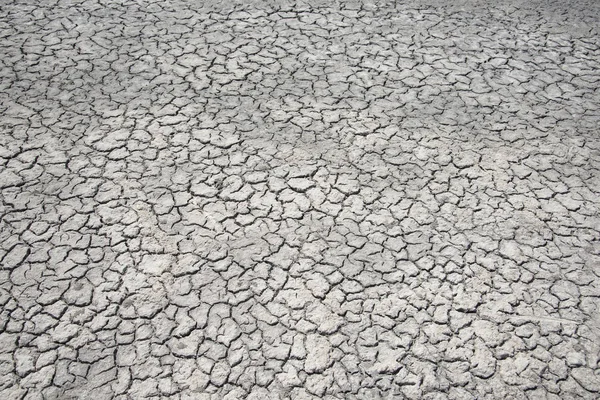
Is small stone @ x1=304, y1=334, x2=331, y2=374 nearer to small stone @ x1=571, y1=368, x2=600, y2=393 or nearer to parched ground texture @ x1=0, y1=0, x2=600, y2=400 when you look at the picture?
parched ground texture @ x1=0, y1=0, x2=600, y2=400

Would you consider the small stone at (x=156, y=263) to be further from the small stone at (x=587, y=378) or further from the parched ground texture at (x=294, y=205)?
the small stone at (x=587, y=378)

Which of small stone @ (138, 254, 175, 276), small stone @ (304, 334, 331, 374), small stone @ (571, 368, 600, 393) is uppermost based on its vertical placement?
small stone @ (138, 254, 175, 276)

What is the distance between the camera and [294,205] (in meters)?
2.99

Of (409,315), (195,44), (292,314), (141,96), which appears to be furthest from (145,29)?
(409,315)

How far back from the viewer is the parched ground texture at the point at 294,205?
2.26m

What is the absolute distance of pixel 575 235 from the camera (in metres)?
2.87

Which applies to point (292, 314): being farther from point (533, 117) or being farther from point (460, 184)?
point (533, 117)

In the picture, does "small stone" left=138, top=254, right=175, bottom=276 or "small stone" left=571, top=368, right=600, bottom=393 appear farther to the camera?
"small stone" left=138, top=254, right=175, bottom=276

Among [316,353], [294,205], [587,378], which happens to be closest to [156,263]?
[294,205]

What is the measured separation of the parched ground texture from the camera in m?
2.26

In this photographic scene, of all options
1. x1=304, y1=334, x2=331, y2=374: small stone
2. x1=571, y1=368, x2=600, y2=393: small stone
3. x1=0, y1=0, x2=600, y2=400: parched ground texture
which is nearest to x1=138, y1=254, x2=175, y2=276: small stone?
x1=0, y1=0, x2=600, y2=400: parched ground texture

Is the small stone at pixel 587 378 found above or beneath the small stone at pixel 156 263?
beneath

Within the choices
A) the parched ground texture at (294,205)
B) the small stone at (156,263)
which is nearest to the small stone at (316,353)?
the parched ground texture at (294,205)

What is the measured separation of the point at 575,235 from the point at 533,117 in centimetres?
111
